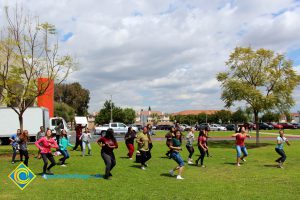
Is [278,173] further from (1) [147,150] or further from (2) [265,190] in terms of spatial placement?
(1) [147,150]

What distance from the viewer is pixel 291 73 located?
92.8 ft

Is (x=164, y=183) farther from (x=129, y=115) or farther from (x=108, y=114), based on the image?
(x=129, y=115)

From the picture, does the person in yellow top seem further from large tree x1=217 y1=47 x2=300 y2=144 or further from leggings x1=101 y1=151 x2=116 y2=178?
large tree x1=217 y1=47 x2=300 y2=144

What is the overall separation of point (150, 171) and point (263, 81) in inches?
696

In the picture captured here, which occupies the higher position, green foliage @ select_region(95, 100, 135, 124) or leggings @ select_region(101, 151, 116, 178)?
green foliage @ select_region(95, 100, 135, 124)

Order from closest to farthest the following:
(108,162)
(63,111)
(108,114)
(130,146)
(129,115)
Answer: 1. (108,162)
2. (130,146)
3. (63,111)
4. (108,114)
5. (129,115)

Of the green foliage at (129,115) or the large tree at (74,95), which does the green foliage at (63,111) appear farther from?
the green foliage at (129,115)

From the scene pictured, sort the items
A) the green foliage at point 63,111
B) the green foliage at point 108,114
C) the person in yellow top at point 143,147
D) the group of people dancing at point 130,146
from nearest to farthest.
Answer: the group of people dancing at point 130,146 → the person in yellow top at point 143,147 → the green foliage at point 63,111 → the green foliage at point 108,114

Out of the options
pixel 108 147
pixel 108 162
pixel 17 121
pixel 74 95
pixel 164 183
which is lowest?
pixel 164 183

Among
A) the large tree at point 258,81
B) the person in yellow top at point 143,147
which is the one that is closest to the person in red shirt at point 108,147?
the person in yellow top at point 143,147

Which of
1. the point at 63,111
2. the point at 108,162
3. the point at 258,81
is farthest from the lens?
the point at 63,111

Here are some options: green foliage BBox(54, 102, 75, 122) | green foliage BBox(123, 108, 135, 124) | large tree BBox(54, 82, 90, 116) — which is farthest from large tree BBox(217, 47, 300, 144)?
green foliage BBox(123, 108, 135, 124)

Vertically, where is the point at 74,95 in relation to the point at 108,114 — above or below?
above

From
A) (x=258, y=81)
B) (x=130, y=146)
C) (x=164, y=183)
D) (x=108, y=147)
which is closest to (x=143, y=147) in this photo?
(x=108, y=147)
